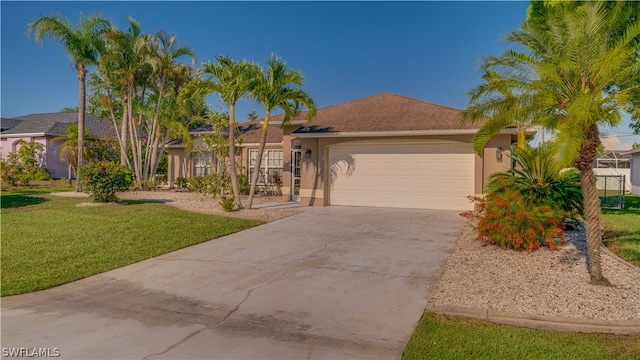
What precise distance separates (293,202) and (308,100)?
5.11 meters

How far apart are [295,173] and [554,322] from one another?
529 inches

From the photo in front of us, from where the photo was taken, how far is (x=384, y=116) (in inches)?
626

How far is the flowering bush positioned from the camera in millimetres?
7910

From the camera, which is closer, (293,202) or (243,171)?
(293,202)

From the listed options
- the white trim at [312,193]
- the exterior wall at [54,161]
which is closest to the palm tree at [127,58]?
the white trim at [312,193]

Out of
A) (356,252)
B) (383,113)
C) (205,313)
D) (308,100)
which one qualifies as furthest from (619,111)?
(383,113)

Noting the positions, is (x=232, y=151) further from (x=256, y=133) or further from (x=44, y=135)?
(x=44, y=135)

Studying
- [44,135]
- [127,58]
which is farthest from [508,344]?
[44,135]

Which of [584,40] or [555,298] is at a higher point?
[584,40]

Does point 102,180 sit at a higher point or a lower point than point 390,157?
lower

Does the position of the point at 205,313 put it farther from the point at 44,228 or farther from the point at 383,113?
the point at 383,113

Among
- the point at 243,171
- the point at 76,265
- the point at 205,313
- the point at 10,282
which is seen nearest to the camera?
the point at 205,313

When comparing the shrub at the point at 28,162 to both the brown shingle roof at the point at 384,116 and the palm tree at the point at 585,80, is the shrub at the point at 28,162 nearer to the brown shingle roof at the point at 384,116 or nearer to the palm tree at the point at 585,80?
the brown shingle roof at the point at 384,116

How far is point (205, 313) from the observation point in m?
5.22
